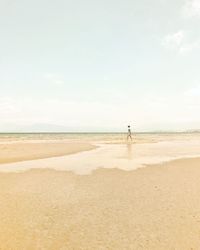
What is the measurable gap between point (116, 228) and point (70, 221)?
4.11ft

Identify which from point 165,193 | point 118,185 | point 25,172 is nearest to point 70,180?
point 118,185

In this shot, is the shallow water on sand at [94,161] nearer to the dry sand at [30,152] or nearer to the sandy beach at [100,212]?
Result: the dry sand at [30,152]

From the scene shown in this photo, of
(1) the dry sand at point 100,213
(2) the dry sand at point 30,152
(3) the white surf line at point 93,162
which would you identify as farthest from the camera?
(2) the dry sand at point 30,152

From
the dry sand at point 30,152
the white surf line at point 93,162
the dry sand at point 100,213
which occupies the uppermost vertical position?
the dry sand at point 30,152

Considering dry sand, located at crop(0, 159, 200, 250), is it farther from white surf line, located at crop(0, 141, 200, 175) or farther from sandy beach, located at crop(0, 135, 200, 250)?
white surf line, located at crop(0, 141, 200, 175)

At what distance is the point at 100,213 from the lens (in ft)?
25.3

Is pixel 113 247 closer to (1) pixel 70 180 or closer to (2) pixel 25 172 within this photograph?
(1) pixel 70 180

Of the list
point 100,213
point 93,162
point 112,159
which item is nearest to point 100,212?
point 100,213

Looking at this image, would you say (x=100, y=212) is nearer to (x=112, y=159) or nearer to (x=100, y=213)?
(x=100, y=213)

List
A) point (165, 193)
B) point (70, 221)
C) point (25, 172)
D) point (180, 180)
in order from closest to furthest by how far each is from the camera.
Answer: point (70, 221) < point (165, 193) < point (180, 180) < point (25, 172)

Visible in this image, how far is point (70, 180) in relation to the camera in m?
12.4

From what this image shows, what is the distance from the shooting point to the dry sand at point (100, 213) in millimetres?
5938

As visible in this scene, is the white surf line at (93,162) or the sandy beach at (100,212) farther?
the white surf line at (93,162)

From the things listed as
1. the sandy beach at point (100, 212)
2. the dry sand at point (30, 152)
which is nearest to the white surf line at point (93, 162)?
the dry sand at point (30, 152)
